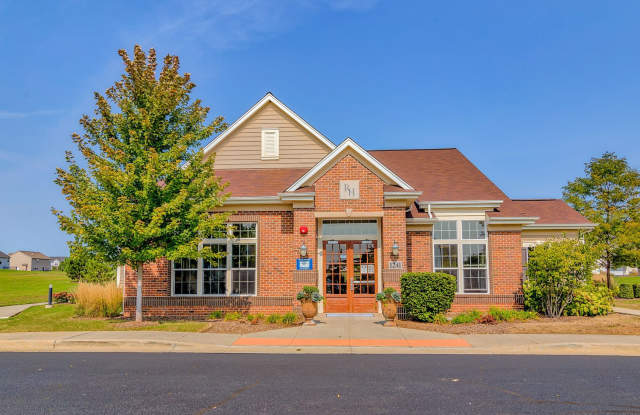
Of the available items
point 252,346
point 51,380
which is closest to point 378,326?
point 252,346

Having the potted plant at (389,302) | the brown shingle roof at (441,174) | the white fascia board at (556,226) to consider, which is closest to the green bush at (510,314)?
the potted plant at (389,302)

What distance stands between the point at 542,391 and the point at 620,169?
95.3 feet

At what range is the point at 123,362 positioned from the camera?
29.6 ft

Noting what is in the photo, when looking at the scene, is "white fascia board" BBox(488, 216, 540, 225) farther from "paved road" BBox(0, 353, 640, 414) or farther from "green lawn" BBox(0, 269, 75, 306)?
"green lawn" BBox(0, 269, 75, 306)

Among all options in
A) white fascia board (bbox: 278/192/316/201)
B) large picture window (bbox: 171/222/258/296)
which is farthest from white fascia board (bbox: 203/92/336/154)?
large picture window (bbox: 171/222/258/296)

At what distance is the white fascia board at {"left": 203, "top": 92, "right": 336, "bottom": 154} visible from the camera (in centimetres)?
1861

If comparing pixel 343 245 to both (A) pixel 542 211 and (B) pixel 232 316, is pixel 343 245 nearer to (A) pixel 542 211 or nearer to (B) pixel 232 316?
(B) pixel 232 316

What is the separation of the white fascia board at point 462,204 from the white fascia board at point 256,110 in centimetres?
482

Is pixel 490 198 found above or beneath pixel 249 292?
above

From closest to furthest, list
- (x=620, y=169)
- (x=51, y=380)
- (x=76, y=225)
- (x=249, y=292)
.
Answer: (x=51, y=380) < (x=76, y=225) < (x=249, y=292) < (x=620, y=169)

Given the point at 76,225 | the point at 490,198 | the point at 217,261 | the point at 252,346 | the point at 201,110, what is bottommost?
the point at 252,346

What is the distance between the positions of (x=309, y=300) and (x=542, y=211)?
1217cm

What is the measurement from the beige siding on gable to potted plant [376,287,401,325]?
23.7ft

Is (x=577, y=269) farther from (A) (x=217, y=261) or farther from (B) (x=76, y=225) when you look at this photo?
(B) (x=76, y=225)
